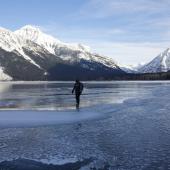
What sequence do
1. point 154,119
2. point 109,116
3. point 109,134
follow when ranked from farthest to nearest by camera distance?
point 109,116 → point 154,119 → point 109,134

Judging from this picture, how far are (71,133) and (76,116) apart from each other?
23.5 feet

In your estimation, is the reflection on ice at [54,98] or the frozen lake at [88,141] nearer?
the frozen lake at [88,141]

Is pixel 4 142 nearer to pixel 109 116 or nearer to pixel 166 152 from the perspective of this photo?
pixel 166 152

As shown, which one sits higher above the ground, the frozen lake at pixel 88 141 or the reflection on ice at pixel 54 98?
the reflection on ice at pixel 54 98

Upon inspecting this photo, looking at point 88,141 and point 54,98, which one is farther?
point 54,98

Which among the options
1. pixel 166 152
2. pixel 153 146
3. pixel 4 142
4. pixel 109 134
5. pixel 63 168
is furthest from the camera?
pixel 109 134

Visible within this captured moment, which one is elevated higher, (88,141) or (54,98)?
(54,98)

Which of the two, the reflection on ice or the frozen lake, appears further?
the reflection on ice

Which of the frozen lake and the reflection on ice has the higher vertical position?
the reflection on ice

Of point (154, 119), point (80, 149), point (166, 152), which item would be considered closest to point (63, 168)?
point (80, 149)

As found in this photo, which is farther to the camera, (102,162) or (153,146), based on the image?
(153,146)

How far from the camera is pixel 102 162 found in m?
13.0

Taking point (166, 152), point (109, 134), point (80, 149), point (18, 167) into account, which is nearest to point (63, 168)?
point (18, 167)

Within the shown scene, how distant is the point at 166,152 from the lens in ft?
47.0
